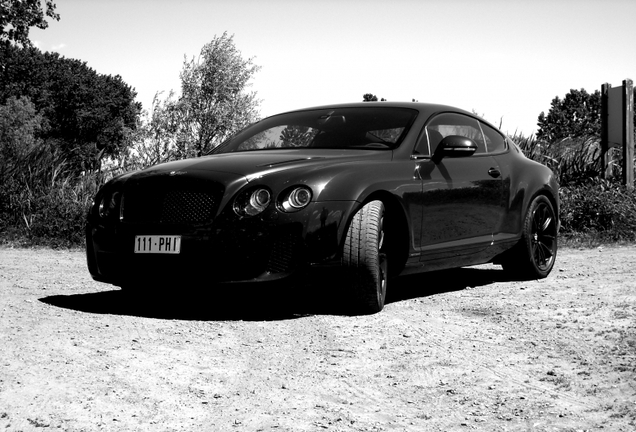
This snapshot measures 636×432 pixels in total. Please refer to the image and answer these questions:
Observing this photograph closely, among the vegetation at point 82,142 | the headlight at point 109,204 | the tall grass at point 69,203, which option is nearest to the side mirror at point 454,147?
the headlight at point 109,204

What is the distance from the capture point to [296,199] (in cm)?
562

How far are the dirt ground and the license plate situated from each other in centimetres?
47

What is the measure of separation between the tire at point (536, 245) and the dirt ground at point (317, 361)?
706mm

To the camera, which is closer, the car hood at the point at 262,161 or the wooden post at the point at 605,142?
the car hood at the point at 262,161

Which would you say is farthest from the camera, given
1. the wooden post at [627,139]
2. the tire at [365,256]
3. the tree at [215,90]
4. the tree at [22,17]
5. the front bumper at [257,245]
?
the tree at [22,17]

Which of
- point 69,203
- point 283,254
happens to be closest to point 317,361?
point 283,254

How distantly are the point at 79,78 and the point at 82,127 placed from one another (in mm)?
5767

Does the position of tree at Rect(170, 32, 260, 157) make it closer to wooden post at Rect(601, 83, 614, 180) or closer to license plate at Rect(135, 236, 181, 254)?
wooden post at Rect(601, 83, 614, 180)

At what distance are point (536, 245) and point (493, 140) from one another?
1.13m

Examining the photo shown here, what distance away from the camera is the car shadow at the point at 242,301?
5.73 m

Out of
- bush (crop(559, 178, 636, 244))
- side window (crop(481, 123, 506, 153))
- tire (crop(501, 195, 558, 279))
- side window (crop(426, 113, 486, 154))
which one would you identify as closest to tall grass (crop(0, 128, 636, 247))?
bush (crop(559, 178, 636, 244))

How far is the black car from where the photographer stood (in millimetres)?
5590

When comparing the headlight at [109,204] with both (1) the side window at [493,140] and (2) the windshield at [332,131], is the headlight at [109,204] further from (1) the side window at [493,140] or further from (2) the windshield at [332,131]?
(1) the side window at [493,140]

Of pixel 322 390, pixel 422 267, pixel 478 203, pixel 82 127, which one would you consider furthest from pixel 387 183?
pixel 82 127
